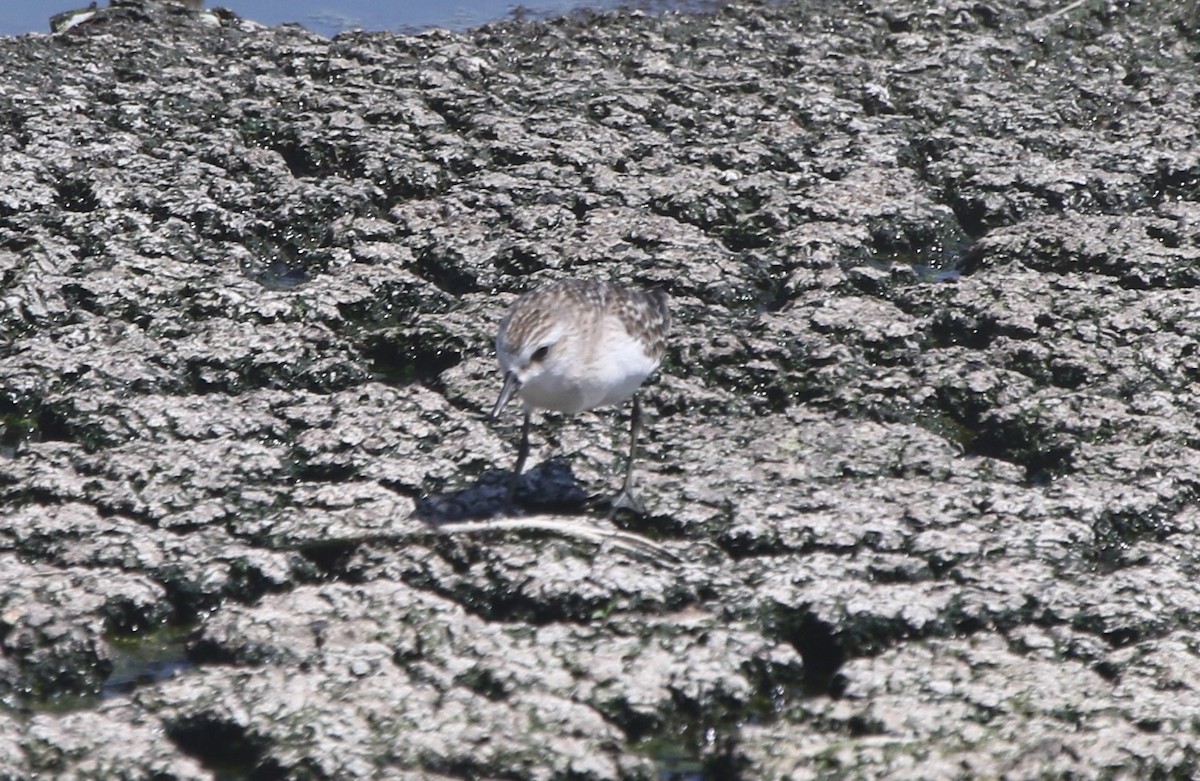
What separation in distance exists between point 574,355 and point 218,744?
1.68 meters

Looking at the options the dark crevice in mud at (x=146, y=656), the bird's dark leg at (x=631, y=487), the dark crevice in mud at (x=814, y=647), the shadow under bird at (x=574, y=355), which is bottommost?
the dark crevice in mud at (x=146, y=656)

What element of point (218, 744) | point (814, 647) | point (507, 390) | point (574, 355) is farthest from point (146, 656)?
point (814, 647)

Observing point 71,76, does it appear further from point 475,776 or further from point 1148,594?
point 1148,594

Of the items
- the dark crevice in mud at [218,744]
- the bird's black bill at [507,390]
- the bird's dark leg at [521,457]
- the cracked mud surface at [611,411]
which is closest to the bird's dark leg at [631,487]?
the cracked mud surface at [611,411]

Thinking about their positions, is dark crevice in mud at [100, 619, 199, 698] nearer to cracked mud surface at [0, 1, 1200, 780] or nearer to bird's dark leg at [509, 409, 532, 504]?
cracked mud surface at [0, 1, 1200, 780]

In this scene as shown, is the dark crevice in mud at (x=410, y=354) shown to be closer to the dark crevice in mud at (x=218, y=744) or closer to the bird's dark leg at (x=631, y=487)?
the bird's dark leg at (x=631, y=487)

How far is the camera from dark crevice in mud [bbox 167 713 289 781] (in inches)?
161

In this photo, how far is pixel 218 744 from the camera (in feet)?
13.6

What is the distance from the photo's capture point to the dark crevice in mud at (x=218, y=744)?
13.4 feet

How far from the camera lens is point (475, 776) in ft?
13.2

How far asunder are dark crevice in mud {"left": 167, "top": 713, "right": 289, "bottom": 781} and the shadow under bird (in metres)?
1.35

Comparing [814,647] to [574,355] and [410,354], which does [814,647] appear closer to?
[574,355]

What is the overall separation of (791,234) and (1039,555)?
94.1 inches

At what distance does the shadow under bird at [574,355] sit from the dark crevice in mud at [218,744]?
4.44 ft
